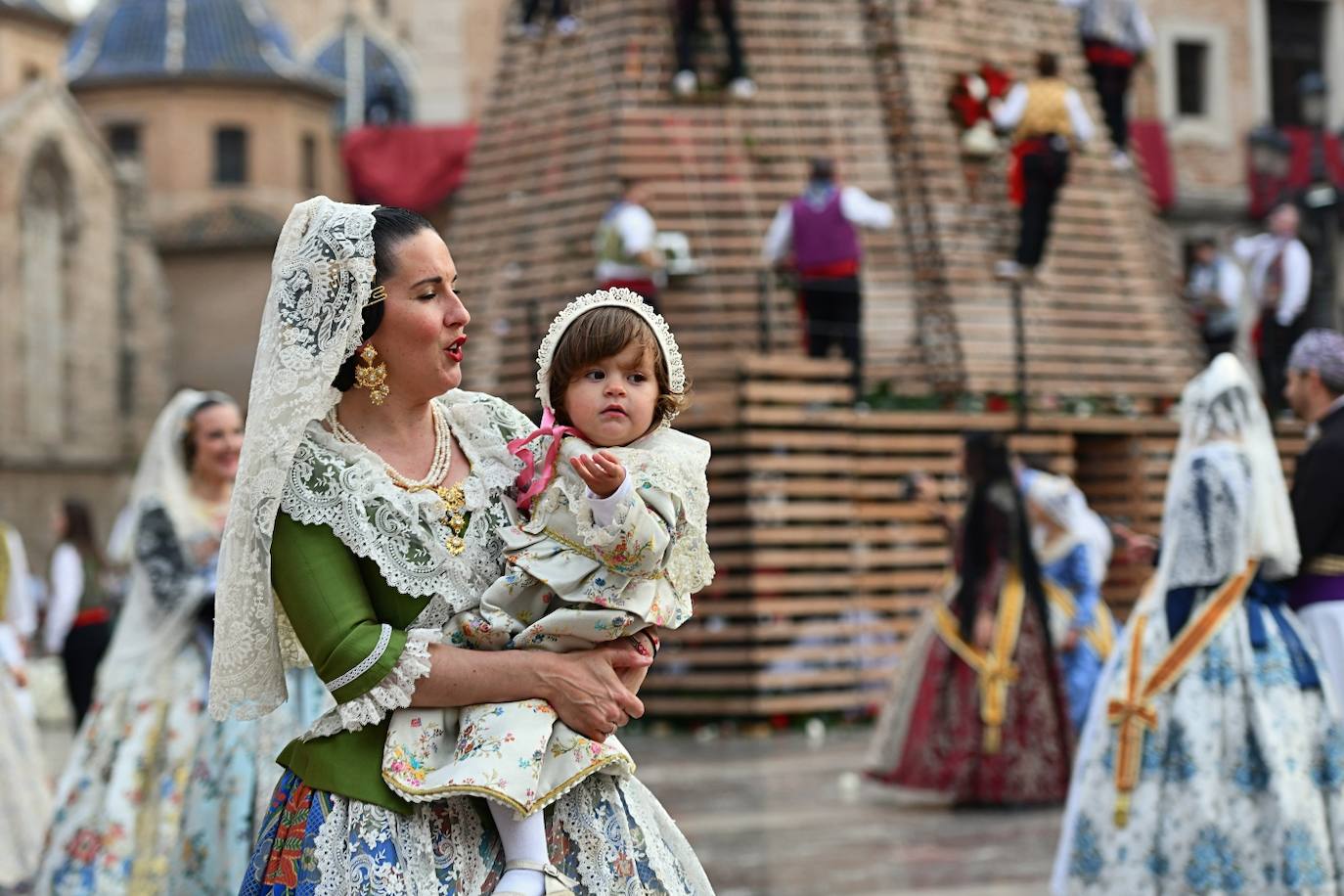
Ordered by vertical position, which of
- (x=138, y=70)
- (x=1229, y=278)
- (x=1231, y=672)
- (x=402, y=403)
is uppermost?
(x=138, y=70)

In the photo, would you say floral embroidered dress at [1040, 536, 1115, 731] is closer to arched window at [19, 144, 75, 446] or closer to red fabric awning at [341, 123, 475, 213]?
red fabric awning at [341, 123, 475, 213]

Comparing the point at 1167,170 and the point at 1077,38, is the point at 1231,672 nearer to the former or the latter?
the point at 1077,38

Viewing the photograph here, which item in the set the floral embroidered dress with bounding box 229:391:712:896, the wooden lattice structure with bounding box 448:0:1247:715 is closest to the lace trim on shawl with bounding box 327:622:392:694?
the floral embroidered dress with bounding box 229:391:712:896

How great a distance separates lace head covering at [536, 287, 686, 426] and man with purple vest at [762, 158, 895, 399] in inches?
507

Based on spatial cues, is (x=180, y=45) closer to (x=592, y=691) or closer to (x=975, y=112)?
(x=975, y=112)

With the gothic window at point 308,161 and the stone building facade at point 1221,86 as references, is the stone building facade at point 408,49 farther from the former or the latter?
the stone building facade at point 1221,86

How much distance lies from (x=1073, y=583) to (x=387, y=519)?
28.8ft

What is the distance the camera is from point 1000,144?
2023 cm

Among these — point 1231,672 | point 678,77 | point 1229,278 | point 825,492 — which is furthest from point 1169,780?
point 1229,278

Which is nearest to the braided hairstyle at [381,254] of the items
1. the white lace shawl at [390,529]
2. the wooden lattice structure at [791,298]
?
the white lace shawl at [390,529]

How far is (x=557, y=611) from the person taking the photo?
3.84m

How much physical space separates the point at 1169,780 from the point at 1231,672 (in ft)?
1.44

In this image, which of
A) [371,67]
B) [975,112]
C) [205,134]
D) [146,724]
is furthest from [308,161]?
[146,724]

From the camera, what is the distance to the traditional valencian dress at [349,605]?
3.86 m
